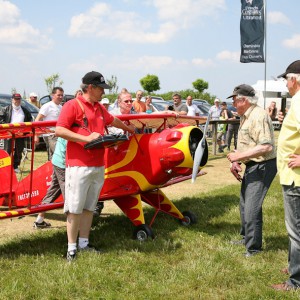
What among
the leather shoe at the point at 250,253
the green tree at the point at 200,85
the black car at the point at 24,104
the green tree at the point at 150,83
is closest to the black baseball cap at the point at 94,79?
the leather shoe at the point at 250,253

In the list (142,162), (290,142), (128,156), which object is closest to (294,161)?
(290,142)

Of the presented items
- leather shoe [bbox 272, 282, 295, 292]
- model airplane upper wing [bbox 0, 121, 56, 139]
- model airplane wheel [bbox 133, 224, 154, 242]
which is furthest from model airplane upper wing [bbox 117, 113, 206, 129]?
leather shoe [bbox 272, 282, 295, 292]

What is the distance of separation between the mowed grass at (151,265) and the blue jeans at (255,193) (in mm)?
276

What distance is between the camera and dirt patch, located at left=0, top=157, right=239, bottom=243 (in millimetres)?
6438

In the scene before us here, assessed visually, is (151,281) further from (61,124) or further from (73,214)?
(61,124)

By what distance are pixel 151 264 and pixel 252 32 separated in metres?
14.5

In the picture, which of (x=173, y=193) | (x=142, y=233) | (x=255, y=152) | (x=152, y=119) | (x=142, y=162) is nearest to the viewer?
(x=255, y=152)

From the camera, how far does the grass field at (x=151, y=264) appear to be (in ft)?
13.4

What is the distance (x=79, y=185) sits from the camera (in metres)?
4.77

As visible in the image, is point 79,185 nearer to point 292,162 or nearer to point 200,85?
point 292,162

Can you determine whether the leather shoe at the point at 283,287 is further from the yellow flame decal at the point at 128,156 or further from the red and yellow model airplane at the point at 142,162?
the yellow flame decal at the point at 128,156

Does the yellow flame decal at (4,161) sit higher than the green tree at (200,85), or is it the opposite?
the green tree at (200,85)

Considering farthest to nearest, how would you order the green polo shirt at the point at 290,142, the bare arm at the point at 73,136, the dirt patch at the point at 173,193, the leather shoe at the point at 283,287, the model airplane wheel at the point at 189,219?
the model airplane wheel at the point at 189,219
the dirt patch at the point at 173,193
the bare arm at the point at 73,136
the leather shoe at the point at 283,287
the green polo shirt at the point at 290,142

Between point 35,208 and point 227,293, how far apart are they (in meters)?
2.46
